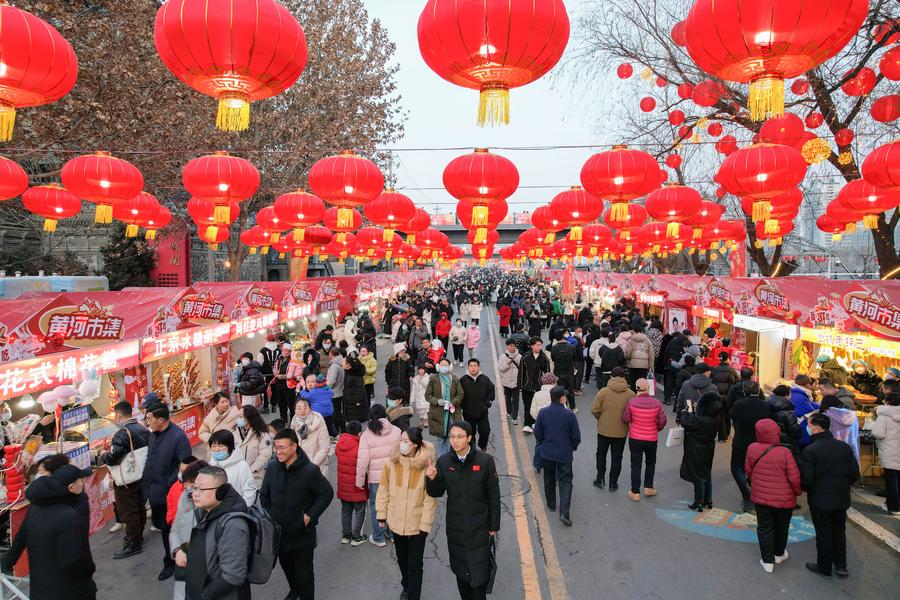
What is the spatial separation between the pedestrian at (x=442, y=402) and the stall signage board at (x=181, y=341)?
4608mm

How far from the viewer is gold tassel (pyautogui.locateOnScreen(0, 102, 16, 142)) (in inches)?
194

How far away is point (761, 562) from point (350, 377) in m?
6.17

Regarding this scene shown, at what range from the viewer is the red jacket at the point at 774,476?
16.6ft

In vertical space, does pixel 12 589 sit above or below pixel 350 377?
below

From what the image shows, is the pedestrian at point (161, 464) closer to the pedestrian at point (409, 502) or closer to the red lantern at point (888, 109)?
the pedestrian at point (409, 502)

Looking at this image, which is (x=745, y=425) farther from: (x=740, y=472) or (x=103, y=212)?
(x=103, y=212)

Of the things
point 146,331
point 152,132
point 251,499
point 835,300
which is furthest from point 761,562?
point 152,132

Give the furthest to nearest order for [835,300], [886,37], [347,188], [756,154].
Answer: [835,300], [886,37], [347,188], [756,154]

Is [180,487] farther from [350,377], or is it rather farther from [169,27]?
[350,377]

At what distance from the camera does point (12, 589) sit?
4.51 metres

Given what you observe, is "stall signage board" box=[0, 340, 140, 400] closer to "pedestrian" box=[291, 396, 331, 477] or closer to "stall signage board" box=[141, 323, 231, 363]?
"stall signage board" box=[141, 323, 231, 363]

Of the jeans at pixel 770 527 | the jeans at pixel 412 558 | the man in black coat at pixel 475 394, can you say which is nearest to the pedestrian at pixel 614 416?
the man in black coat at pixel 475 394

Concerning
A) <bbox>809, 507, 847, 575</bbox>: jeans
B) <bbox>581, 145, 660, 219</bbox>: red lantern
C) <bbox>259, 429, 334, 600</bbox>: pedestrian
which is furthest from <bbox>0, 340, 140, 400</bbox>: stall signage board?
<bbox>809, 507, 847, 575</bbox>: jeans

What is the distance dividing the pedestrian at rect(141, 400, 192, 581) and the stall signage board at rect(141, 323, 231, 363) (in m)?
3.36
